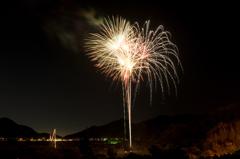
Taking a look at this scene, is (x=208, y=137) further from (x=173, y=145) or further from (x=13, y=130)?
(x=13, y=130)

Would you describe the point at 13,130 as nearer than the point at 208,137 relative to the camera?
No

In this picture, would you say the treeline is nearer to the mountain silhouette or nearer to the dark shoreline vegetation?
the dark shoreline vegetation

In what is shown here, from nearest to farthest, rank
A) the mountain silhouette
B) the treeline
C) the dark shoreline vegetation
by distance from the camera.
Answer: the dark shoreline vegetation → the treeline → the mountain silhouette

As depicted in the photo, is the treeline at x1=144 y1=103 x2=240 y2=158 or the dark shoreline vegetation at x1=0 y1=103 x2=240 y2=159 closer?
the dark shoreline vegetation at x1=0 y1=103 x2=240 y2=159

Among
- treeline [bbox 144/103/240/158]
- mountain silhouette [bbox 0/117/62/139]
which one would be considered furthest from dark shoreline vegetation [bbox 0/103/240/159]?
mountain silhouette [bbox 0/117/62/139]

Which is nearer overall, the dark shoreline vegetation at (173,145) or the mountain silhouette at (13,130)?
the dark shoreline vegetation at (173,145)

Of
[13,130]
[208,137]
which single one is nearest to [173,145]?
[208,137]

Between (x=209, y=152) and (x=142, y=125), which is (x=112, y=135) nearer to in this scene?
(x=142, y=125)

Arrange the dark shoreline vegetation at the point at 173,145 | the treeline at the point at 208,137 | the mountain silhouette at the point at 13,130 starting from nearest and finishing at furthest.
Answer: the dark shoreline vegetation at the point at 173,145
the treeline at the point at 208,137
the mountain silhouette at the point at 13,130

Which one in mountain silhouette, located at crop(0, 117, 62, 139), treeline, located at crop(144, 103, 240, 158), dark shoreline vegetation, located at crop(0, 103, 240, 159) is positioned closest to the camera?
dark shoreline vegetation, located at crop(0, 103, 240, 159)

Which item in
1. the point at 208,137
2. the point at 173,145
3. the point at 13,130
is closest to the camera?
the point at 208,137

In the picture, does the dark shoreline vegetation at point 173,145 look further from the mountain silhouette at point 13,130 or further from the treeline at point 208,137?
the mountain silhouette at point 13,130

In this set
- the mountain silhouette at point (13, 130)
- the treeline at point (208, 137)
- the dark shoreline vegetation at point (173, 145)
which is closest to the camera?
the dark shoreline vegetation at point (173, 145)

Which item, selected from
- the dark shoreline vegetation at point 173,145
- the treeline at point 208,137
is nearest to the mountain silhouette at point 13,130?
the dark shoreline vegetation at point 173,145
